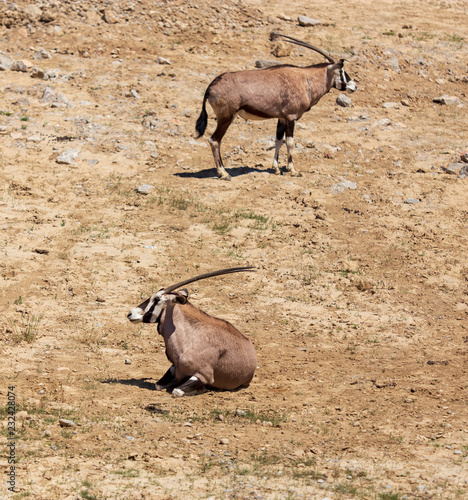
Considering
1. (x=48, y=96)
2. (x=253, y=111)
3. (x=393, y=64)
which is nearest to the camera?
(x=253, y=111)

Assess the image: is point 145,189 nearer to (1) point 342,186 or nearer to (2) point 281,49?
(1) point 342,186

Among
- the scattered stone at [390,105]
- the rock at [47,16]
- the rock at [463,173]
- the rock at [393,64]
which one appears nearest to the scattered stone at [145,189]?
the rock at [463,173]

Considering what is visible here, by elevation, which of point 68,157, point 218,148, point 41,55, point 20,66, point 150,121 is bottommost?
point 68,157

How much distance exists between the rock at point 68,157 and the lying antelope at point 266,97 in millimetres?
2800

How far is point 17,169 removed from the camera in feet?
53.2

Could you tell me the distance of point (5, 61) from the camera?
66.6 ft

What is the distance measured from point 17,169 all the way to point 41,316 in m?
5.93

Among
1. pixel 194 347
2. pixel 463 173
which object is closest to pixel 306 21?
pixel 463 173

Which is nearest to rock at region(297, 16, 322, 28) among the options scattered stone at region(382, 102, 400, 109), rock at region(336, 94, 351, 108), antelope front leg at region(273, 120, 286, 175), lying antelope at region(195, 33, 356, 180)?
rock at region(336, 94, 351, 108)

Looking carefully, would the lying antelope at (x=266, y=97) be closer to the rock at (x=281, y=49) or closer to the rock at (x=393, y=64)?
the rock at (x=281, y=49)

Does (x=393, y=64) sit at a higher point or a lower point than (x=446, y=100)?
higher

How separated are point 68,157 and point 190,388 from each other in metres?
9.22

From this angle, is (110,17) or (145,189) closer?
(145,189)

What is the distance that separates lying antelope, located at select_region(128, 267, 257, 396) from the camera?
8953 mm
